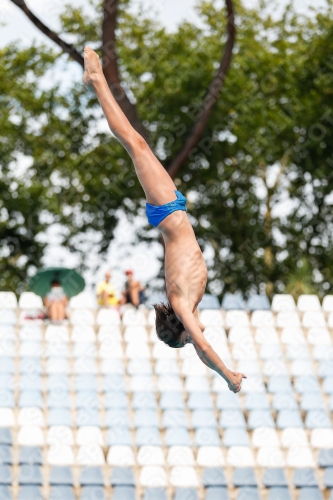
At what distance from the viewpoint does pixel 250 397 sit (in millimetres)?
11289

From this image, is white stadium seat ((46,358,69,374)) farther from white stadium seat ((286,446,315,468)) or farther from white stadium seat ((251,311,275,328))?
white stadium seat ((286,446,315,468))

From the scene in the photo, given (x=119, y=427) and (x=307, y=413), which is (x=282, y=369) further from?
(x=119, y=427)

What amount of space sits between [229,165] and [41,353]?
11.4m

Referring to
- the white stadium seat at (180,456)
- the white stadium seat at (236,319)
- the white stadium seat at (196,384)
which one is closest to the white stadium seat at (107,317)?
the white stadium seat at (196,384)

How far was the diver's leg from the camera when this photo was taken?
5.29 metres

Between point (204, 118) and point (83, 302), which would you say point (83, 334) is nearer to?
point (83, 302)

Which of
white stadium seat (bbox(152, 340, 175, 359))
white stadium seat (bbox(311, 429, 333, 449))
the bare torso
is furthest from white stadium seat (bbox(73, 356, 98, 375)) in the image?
the bare torso

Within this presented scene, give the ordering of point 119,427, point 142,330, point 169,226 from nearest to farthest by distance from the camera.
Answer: point 169,226 < point 119,427 < point 142,330

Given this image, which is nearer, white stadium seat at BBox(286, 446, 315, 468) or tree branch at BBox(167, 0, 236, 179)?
white stadium seat at BBox(286, 446, 315, 468)

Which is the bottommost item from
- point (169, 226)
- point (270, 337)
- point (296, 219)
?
point (296, 219)

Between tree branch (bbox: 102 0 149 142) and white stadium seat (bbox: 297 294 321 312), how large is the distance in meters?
3.61

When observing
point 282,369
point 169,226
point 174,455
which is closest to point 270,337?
point 282,369

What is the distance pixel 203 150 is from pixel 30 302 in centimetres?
989

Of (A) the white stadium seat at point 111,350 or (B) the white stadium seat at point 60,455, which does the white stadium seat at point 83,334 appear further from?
(B) the white stadium seat at point 60,455
